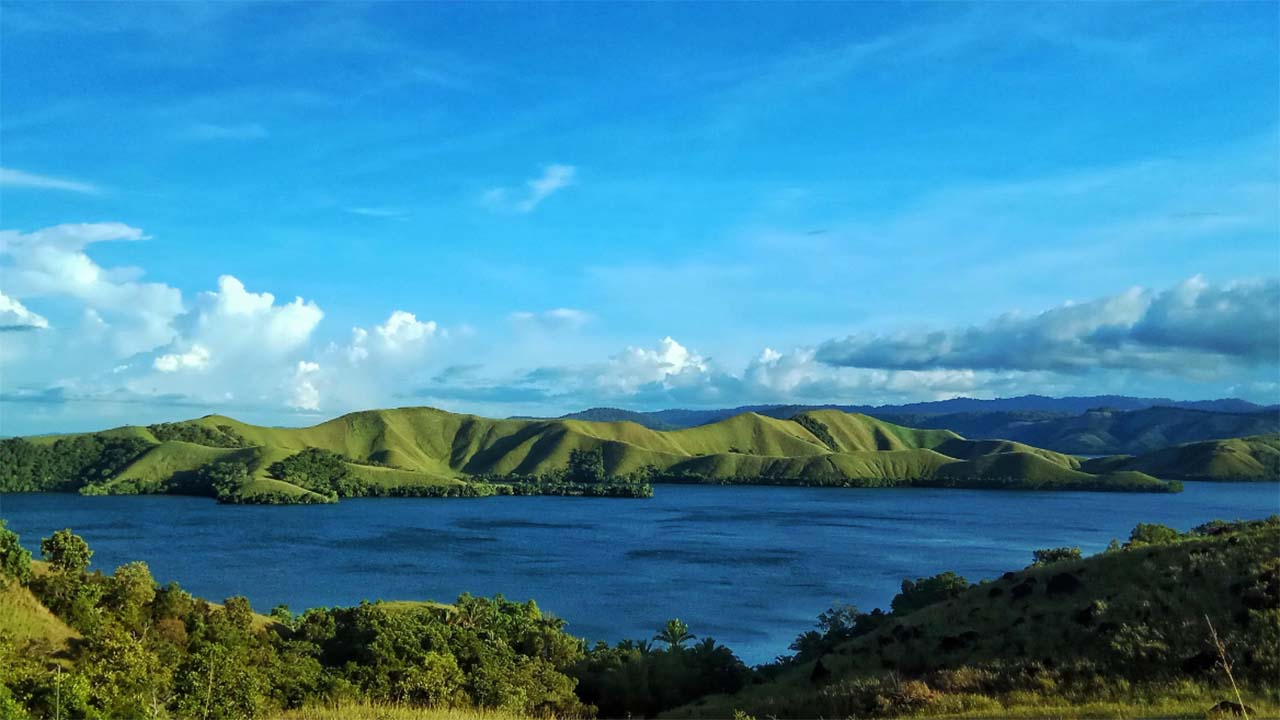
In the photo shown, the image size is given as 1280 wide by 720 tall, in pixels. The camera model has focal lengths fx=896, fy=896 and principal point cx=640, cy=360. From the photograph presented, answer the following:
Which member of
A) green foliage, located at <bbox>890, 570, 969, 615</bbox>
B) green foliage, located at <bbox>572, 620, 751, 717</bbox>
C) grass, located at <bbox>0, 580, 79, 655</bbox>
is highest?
grass, located at <bbox>0, 580, 79, 655</bbox>

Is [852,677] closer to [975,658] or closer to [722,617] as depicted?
[975,658]

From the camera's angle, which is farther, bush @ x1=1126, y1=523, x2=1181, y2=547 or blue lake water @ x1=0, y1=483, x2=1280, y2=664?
blue lake water @ x1=0, y1=483, x2=1280, y2=664

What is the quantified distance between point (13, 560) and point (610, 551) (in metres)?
89.9

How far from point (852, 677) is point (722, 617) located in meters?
49.0

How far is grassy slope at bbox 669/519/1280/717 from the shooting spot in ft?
69.3

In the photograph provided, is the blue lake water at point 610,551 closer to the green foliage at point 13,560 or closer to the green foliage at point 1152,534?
the green foliage at point 1152,534

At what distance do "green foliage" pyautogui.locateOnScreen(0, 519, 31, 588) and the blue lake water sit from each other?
3927 cm

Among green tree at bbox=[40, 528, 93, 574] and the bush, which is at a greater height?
green tree at bbox=[40, 528, 93, 574]

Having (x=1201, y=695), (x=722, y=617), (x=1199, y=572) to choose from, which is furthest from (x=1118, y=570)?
(x=722, y=617)

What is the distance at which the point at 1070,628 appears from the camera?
26984mm

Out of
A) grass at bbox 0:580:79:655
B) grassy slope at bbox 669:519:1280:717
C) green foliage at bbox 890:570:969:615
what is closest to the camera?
grassy slope at bbox 669:519:1280:717

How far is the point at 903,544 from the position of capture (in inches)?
5212

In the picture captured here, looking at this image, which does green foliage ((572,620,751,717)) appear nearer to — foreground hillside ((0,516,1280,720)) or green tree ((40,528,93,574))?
foreground hillside ((0,516,1280,720))

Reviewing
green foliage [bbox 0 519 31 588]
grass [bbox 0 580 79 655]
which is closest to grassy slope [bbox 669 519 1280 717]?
grass [bbox 0 580 79 655]
